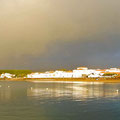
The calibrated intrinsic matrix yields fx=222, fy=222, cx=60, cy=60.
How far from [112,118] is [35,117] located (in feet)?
20.6

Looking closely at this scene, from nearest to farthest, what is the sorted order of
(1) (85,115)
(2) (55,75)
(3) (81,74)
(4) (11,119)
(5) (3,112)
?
(4) (11,119)
(1) (85,115)
(5) (3,112)
(3) (81,74)
(2) (55,75)

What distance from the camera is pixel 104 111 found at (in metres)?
21.0

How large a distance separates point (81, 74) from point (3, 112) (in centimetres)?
15129

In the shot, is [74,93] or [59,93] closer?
[74,93]

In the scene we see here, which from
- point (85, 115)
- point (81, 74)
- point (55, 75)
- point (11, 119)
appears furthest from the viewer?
point (55, 75)

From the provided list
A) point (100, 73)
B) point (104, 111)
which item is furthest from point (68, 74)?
point (104, 111)

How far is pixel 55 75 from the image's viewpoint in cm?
18425

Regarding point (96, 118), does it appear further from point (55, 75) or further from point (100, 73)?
point (55, 75)

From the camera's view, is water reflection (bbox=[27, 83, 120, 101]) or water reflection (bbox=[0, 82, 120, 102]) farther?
water reflection (bbox=[27, 83, 120, 101])

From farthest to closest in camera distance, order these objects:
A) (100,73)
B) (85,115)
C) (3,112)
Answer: (100,73), (3,112), (85,115)

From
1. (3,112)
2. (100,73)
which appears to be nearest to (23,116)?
(3,112)

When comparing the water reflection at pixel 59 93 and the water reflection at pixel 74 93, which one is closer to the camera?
the water reflection at pixel 59 93

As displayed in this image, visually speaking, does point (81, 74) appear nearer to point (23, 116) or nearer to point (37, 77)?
point (37, 77)

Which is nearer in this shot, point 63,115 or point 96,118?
point 96,118
